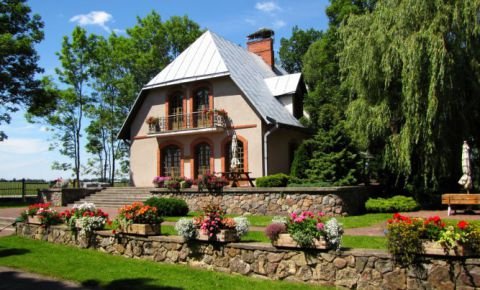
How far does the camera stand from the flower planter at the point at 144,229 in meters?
8.66

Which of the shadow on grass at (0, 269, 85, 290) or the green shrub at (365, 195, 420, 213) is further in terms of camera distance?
the green shrub at (365, 195, 420, 213)

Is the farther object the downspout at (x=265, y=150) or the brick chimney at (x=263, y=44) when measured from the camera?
the brick chimney at (x=263, y=44)

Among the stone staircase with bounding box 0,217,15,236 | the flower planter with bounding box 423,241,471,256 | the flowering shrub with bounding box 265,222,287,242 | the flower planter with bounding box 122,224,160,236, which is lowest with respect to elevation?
the stone staircase with bounding box 0,217,15,236

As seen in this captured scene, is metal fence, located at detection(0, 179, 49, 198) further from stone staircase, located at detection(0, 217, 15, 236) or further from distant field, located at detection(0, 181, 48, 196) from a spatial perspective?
stone staircase, located at detection(0, 217, 15, 236)

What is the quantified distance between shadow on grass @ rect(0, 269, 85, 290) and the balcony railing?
42.8ft

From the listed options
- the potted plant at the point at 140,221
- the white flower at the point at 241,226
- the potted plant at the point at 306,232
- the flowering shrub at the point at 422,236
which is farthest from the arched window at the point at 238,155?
the flowering shrub at the point at 422,236

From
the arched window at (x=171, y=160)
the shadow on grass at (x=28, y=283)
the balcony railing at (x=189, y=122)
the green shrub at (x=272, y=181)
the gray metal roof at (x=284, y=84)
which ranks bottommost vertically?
the shadow on grass at (x=28, y=283)

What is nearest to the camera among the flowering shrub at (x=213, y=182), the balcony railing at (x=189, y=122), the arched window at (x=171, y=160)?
the flowering shrub at (x=213, y=182)

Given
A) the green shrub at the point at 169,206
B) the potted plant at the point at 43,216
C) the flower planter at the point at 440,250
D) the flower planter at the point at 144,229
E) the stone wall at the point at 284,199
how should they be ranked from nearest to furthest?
the flower planter at the point at 440,250 < the flower planter at the point at 144,229 < the potted plant at the point at 43,216 < the stone wall at the point at 284,199 < the green shrub at the point at 169,206

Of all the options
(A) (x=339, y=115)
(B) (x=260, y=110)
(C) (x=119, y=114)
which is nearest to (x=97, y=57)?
(C) (x=119, y=114)

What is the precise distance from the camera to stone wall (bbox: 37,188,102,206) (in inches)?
811

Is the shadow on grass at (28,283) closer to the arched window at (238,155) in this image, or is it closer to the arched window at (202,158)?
the arched window at (238,155)

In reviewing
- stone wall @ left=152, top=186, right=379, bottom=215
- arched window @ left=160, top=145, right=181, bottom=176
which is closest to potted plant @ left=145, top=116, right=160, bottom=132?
arched window @ left=160, top=145, right=181, bottom=176

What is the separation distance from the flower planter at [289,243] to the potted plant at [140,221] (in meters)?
2.94
